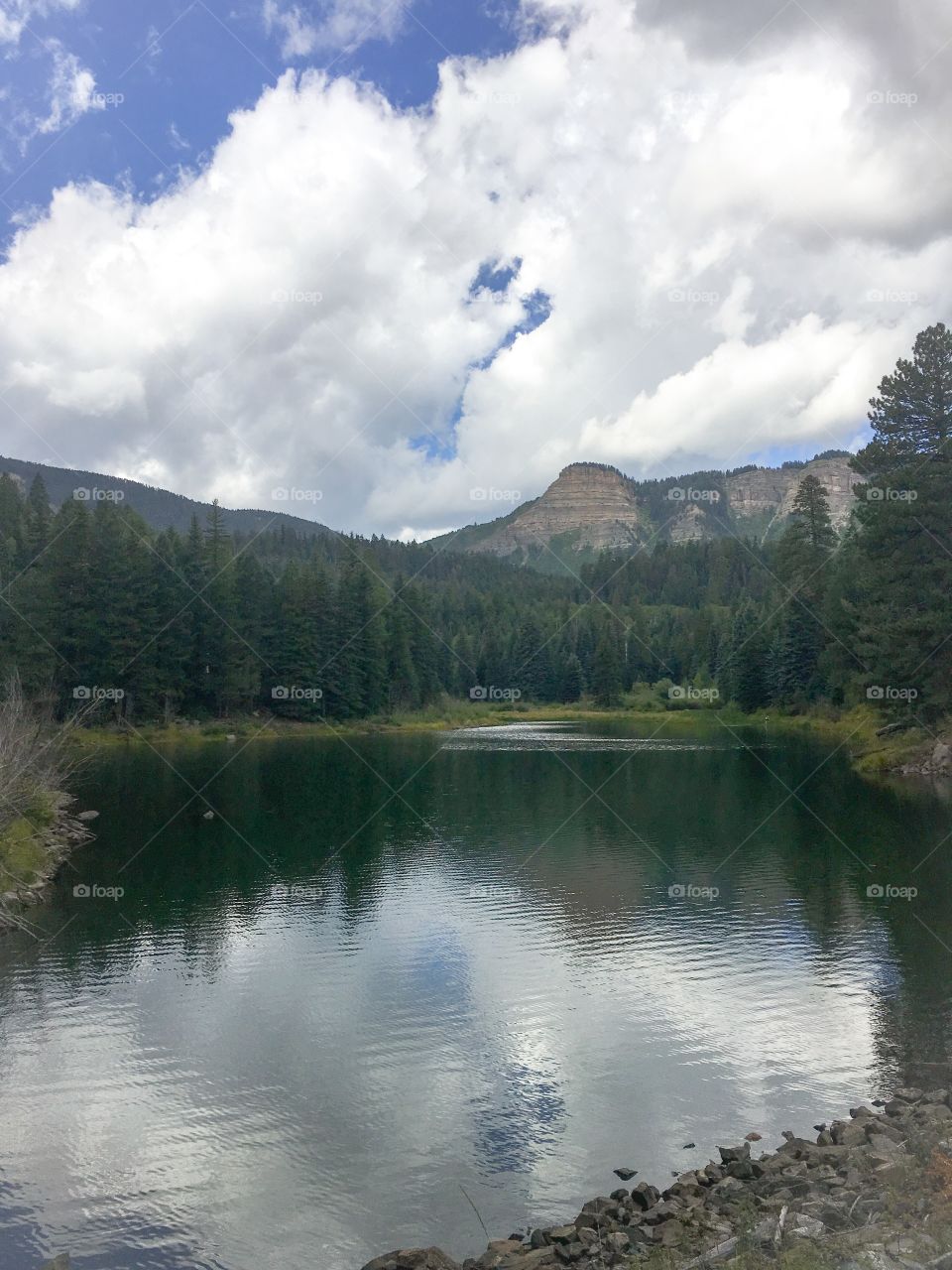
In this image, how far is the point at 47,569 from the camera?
283 feet

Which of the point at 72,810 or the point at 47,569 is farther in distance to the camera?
the point at 47,569

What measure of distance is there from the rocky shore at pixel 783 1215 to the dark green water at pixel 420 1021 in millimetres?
752

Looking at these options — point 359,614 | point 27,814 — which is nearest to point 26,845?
point 27,814

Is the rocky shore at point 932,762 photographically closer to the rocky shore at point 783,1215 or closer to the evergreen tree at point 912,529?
the evergreen tree at point 912,529

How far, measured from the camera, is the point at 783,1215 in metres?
9.83

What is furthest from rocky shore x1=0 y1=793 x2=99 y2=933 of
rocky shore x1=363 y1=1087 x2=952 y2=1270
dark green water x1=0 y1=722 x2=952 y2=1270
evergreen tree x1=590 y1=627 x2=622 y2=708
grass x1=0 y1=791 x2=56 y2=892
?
evergreen tree x1=590 y1=627 x2=622 y2=708

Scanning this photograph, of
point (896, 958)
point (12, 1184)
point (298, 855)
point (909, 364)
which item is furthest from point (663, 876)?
point (909, 364)

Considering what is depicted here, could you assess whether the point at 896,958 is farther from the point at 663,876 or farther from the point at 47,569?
the point at 47,569

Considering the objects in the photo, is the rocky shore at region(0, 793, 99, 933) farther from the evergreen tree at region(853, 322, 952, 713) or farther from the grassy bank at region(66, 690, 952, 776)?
the evergreen tree at region(853, 322, 952, 713)

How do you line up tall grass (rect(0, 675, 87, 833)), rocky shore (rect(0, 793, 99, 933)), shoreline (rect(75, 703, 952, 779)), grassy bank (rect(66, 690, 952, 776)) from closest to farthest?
1. rocky shore (rect(0, 793, 99, 933))
2. tall grass (rect(0, 675, 87, 833))
3. shoreline (rect(75, 703, 952, 779))
4. grassy bank (rect(66, 690, 952, 776))

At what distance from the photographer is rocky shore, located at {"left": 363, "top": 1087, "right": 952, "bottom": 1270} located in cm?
859

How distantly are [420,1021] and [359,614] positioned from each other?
92736 millimetres

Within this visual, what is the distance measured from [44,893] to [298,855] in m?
9.07

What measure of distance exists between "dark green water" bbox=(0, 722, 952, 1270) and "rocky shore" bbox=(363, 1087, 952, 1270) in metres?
0.75
